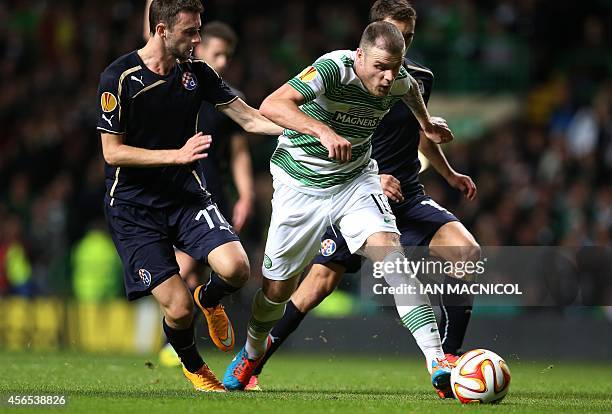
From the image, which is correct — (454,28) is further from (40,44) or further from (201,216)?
(201,216)

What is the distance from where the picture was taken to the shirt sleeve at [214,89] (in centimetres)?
806

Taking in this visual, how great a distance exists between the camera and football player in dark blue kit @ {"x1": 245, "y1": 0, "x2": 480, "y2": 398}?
8.23m

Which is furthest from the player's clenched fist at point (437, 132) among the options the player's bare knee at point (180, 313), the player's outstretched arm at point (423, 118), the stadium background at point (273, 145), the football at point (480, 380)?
the stadium background at point (273, 145)

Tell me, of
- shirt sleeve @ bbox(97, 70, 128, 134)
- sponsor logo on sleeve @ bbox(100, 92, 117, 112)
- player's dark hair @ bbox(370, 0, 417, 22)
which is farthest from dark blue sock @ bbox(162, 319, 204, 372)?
player's dark hair @ bbox(370, 0, 417, 22)

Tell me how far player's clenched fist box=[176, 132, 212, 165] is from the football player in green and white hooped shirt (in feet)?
1.45

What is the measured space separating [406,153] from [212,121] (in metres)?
2.17

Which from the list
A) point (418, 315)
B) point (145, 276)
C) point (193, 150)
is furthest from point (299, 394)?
point (193, 150)

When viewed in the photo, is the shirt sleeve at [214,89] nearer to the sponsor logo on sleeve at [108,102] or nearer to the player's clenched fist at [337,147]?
the sponsor logo on sleeve at [108,102]

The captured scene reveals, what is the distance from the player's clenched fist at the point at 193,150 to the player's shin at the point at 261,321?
4.25ft

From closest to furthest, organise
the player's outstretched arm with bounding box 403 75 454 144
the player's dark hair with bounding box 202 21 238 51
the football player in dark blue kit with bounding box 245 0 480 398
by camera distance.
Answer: the player's outstretched arm with bounding box 403 75 454 144 → the football player in dark blue kit with bounding box 245 0 480 398 → the player's dark hair with bounding box 202 21 238 51

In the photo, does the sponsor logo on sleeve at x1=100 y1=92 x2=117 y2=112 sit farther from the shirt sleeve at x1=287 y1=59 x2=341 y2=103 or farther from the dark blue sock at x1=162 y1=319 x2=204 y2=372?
the dark blue sock at x1=162 y1=319 x2=204 y2=372

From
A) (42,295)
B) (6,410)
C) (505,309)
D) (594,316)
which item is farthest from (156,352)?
(6,410)

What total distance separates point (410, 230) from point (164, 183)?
6.01 ft

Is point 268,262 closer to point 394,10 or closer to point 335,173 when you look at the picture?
point 335,173
